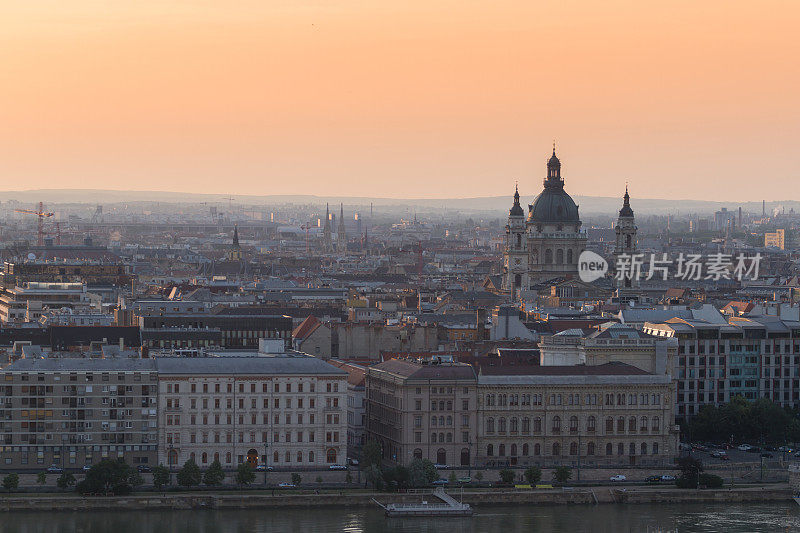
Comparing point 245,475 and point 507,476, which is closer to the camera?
point 245,475

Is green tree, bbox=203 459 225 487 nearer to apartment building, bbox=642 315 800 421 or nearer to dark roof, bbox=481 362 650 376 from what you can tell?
dark roof, bbox=481 362 650 376

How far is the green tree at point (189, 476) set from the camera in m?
74.0

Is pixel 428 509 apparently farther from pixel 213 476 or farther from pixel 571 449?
pixel 571 449

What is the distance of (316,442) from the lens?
257ft

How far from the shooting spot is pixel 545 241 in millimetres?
158750

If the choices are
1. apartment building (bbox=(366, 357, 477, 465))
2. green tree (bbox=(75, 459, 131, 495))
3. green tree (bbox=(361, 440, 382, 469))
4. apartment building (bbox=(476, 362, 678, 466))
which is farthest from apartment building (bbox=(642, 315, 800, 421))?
green tree (bbox=(75, 459, 131, 495))

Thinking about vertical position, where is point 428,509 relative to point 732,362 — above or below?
below

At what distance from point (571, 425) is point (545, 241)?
78108mm

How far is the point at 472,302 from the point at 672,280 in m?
36.0

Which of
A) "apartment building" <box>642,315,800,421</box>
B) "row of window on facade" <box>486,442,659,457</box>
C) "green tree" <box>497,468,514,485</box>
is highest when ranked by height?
"apartment building" <box>642,315,800,421</box>

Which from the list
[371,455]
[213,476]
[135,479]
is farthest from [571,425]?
[135,479]

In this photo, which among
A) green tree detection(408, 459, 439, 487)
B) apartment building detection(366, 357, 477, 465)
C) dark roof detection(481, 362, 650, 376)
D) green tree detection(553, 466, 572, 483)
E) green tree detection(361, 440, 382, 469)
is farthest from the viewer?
dark roof detection(481, 362, 650, 376)

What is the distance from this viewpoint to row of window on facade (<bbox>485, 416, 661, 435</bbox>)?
8050cm

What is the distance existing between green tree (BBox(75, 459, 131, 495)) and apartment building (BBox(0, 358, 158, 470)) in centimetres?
299
